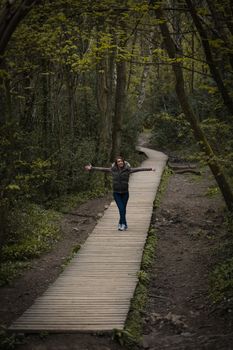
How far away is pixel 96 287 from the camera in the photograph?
8.71 meters

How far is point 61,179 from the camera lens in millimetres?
17328

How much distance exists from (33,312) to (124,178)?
5.64m

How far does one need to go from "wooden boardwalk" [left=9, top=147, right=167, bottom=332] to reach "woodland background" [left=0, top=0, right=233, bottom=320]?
60.1 inches

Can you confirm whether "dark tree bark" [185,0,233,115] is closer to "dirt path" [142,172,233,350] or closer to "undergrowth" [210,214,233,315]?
"undergrowth" [210,214,233,315]

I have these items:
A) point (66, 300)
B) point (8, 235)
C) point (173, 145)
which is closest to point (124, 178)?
point (8, 235)

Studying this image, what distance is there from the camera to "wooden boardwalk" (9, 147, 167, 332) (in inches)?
283

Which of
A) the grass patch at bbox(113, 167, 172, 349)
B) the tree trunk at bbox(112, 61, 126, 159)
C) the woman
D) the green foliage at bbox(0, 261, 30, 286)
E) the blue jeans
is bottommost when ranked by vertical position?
the green foliage at bbox(0, 261, 30, 286)

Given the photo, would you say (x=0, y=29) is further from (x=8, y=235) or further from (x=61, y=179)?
(x=61, y=179)

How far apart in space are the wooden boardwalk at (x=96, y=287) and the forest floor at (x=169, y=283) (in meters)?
0.37

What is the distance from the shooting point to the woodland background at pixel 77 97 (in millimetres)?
8375

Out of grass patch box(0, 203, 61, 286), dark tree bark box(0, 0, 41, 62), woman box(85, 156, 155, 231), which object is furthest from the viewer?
woman box(85, 156, 155, 231)

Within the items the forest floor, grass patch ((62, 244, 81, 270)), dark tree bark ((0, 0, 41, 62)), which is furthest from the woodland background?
grass patch ((62, 244, 81, 270))

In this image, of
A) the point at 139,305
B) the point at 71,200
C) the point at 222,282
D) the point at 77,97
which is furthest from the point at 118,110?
the point at 139,305

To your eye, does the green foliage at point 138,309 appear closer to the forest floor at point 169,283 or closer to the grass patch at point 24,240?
the forest floor at point 169,283
